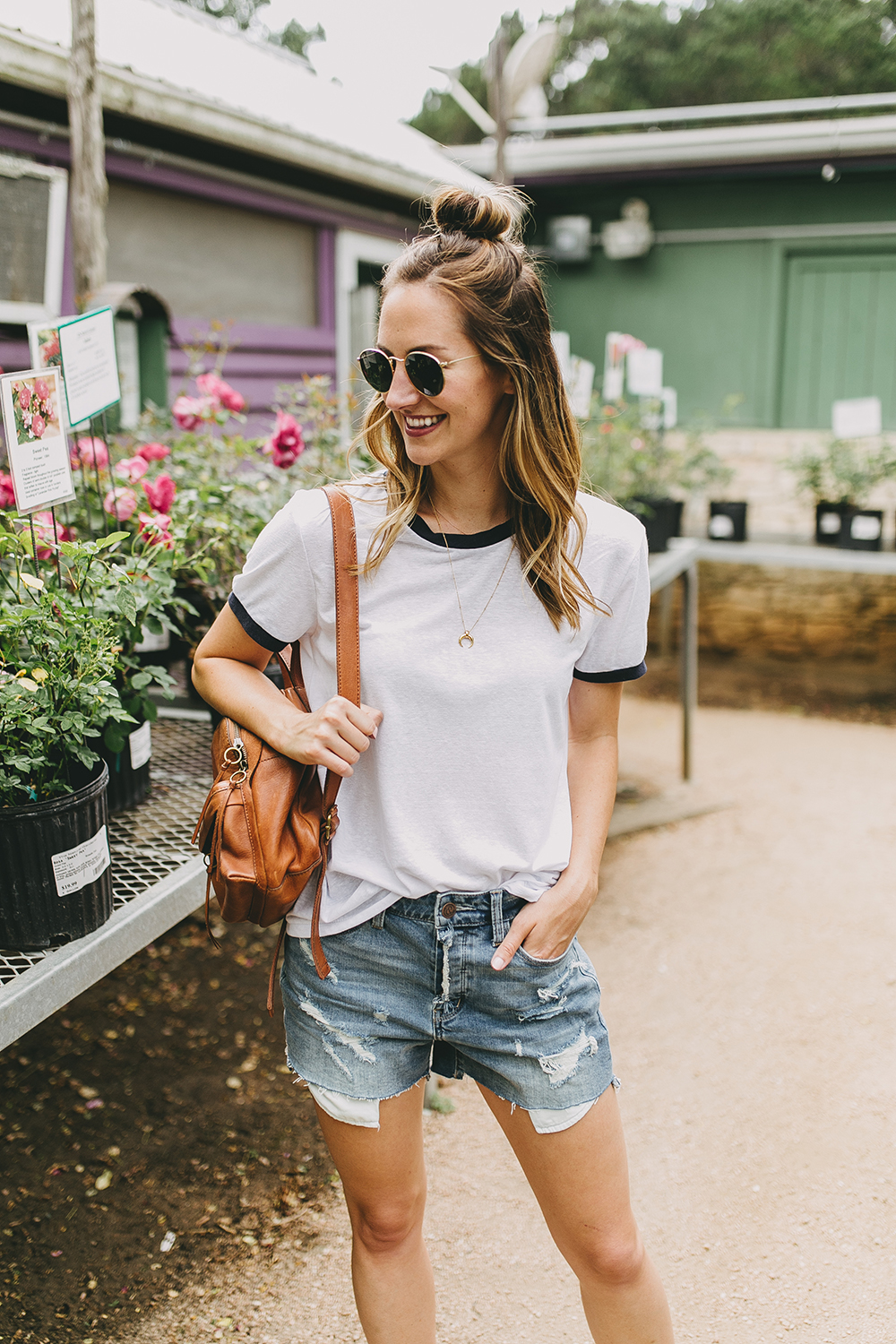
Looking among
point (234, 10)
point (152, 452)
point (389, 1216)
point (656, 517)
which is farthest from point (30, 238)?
point (234, 10)

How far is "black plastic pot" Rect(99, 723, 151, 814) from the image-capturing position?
222cm

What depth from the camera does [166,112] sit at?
4211 mm

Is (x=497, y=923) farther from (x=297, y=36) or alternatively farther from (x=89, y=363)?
(x=297, y=36)

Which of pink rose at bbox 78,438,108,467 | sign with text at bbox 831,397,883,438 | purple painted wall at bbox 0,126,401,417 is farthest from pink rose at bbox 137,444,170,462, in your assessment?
sign with text at bbox 831,397,883,438

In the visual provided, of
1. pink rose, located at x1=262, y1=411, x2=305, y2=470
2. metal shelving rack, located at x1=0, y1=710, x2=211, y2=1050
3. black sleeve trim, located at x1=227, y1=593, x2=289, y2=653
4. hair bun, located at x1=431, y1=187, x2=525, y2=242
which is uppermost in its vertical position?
hair bun, located at x1=431, y1=187, x2=525, y2=242

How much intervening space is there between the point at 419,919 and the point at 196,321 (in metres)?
4.30

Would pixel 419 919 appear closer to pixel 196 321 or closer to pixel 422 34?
pixel 196 321

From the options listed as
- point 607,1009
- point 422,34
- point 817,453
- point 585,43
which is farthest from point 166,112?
point 585,43

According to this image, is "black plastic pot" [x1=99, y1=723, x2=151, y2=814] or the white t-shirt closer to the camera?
the white t-shirt

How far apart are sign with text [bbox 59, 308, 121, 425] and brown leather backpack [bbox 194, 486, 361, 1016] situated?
0.88 meters

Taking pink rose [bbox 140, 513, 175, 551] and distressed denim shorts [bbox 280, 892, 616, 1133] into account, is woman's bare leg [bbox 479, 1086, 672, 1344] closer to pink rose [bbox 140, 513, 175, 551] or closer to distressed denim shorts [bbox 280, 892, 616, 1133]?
distressed denim shorts [bbox 280, 892, 616, 1133]

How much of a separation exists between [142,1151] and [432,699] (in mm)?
1761

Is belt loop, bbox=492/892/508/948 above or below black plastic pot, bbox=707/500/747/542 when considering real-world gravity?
below

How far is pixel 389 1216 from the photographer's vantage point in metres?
1.45
